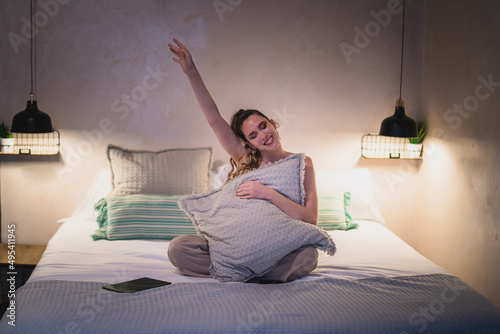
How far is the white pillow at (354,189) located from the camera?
11.0 ft

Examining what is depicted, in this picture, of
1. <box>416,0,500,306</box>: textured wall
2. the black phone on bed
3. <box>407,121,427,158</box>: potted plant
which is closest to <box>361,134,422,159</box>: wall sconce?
<box>407,121,427,158</box>: potted plant

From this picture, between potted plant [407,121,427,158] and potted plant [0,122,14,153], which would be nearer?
potted plant [0,122,14,153]

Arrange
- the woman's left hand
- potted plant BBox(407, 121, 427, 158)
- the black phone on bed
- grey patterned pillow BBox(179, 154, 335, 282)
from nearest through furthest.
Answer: the black phone on bed < grey patterned pillow BBox(179, 154, 335, 282) < the woman's left hand < potted plant BBox(407, 121, 427, 158)

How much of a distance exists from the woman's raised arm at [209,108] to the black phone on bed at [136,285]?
0.89 m

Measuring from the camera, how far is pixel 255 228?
7.29 ft

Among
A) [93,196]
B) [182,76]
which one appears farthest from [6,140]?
[182,76]

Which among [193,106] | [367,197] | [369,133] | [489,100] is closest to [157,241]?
[193,106]

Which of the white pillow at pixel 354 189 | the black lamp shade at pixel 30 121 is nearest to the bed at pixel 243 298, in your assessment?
the white pillow at pixel 354 189

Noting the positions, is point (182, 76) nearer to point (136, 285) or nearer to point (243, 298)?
point (136, 285)

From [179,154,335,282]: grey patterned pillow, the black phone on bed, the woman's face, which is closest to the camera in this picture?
the black phone on bed

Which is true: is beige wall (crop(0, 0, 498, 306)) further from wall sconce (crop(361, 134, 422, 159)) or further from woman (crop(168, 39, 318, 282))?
woman (crop(168, 39, 318, 282))

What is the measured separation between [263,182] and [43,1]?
6.74 feet

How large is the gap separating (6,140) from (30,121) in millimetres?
393

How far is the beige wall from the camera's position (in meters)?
3.40
